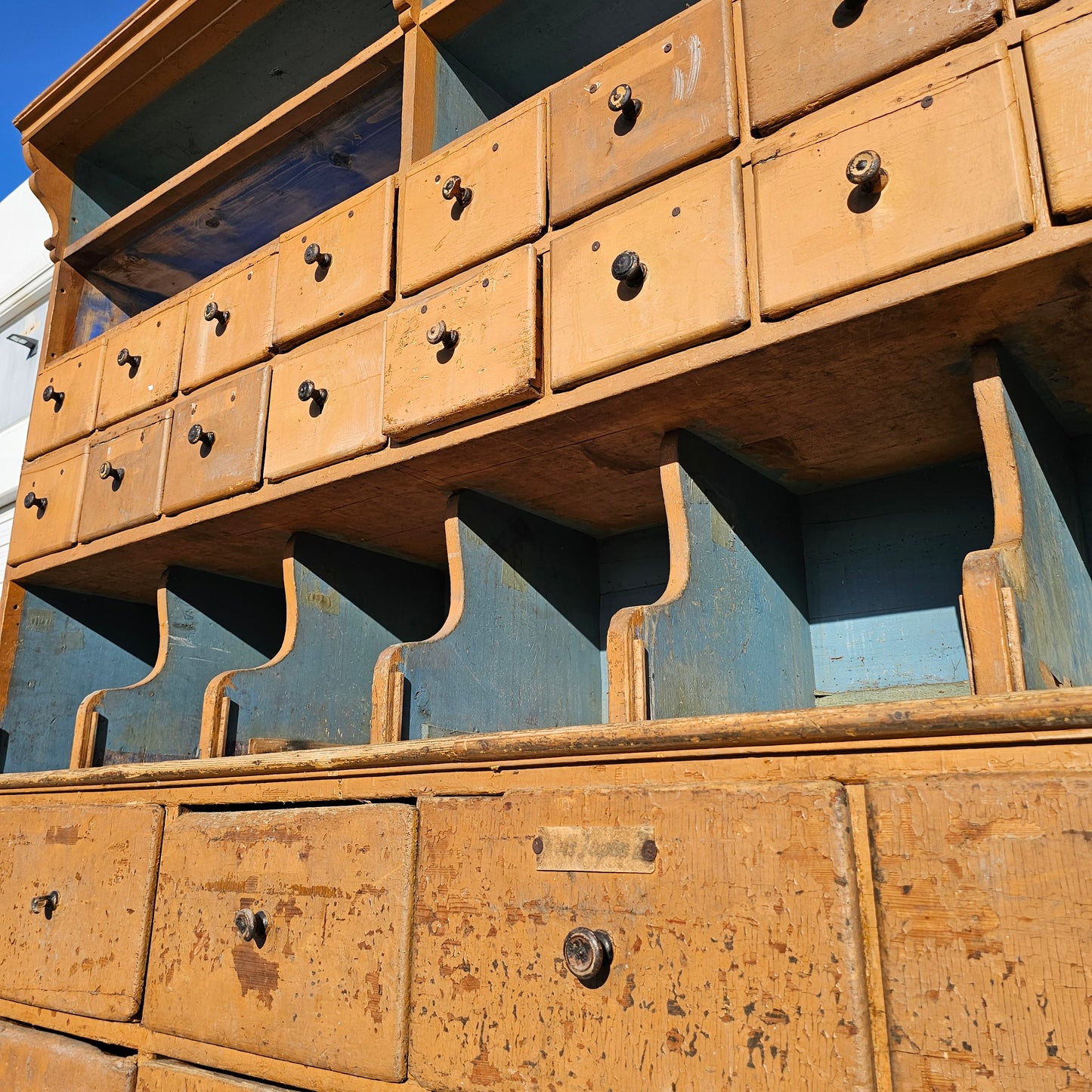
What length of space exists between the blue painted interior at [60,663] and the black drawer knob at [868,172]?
1.99 meters

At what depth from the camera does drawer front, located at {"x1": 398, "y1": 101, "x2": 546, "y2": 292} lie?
1.47m

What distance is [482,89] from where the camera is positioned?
1.91m

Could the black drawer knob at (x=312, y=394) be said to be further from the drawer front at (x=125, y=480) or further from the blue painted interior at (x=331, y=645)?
the drawer front at (x=125, y=480)

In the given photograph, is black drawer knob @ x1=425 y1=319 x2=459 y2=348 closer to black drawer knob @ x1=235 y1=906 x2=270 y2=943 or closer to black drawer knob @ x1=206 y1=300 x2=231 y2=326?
black drawer knob @ x1=206 y1=300 x2=231 y2=326

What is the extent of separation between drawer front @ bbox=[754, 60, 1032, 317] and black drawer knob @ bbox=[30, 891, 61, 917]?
1.42m

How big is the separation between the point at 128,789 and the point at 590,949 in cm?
95

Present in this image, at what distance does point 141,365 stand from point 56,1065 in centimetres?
140

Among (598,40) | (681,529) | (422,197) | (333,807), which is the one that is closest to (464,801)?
(333,807)

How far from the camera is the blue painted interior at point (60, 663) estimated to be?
2.12m

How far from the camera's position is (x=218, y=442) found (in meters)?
1.84

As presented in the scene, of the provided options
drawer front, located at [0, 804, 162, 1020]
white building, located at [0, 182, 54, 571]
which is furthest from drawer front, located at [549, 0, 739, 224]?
white building, located at [0, 182, 54, 571]

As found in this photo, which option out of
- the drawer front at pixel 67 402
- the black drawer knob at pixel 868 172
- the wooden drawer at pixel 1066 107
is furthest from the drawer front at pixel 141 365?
the wooden drawer at pixel 1066 107

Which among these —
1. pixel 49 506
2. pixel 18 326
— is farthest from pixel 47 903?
pixel 18 326

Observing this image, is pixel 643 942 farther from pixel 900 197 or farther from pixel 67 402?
pixel 67 402
